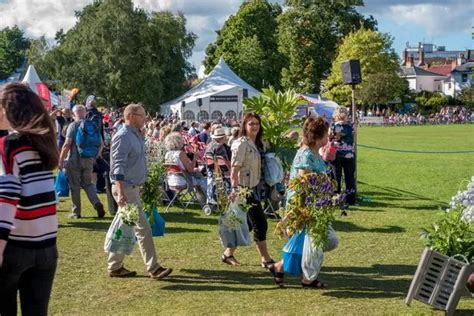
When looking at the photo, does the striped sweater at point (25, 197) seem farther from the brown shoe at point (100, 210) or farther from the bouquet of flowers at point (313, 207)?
the brown shoe at point (100, 210)

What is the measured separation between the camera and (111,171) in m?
7.28

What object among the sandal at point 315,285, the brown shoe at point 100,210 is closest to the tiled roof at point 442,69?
the brown shoe at point 100,210

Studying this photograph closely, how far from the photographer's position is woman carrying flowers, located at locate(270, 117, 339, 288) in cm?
699

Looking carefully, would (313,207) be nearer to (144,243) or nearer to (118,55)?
(144,243)

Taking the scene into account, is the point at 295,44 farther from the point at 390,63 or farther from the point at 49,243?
the point at 49,243

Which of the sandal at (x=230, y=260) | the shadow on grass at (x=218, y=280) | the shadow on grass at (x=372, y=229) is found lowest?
the shadow on grass at (x=372, y=229)

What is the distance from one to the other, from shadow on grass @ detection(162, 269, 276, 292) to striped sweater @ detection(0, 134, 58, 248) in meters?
3.45

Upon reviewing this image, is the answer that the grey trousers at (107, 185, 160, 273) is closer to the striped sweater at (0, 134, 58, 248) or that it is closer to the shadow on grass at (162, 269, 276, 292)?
the shadow on grass at (162, 269, 276, 292)

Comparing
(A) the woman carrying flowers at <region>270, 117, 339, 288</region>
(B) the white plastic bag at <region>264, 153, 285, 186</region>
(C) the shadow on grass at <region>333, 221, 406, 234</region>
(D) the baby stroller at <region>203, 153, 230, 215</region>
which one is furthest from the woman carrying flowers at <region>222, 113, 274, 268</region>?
(C) the shadow on grass at <region>333, 221, 406, 234</region>

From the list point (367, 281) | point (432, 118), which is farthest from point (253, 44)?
point (367, 281)

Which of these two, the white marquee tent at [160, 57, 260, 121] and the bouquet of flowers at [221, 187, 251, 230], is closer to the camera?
the bouquet of flowers at [221, 187, 251, 230]

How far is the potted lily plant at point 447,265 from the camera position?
5.67m

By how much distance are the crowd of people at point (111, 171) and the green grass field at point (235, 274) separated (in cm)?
27

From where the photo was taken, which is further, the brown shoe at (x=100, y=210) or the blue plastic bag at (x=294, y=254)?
the brown shoe at (x=100, y=210)
